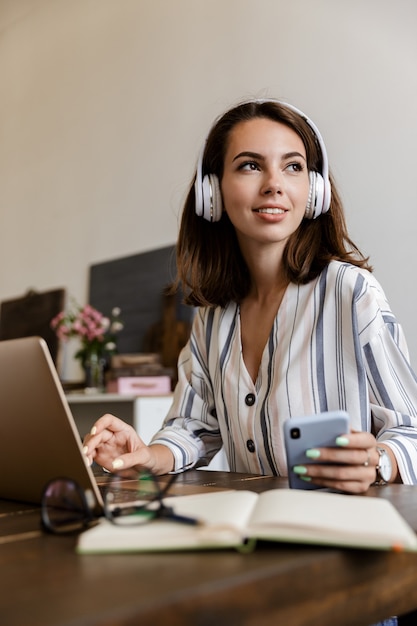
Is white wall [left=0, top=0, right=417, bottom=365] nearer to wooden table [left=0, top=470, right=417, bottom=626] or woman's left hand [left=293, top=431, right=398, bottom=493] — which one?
woman's left hand [left=293, top=431, right=398, bottom=493]

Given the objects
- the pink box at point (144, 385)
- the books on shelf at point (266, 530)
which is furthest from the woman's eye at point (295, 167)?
the pink box at point (144, 385)

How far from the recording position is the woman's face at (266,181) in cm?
142

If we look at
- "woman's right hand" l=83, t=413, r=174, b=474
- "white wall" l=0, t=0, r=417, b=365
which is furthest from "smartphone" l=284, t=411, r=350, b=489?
"white wall" l=0, t=0, r=417, b=365

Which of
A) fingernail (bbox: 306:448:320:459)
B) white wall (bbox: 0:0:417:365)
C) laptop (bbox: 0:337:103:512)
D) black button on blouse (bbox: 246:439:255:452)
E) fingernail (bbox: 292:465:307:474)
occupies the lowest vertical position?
black button on blouse (bbox: 246:439:255:452)

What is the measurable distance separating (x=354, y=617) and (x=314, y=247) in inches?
40.5

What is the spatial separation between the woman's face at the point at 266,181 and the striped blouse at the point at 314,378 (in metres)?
0.14

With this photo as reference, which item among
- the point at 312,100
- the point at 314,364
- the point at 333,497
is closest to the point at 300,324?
the point at 314,364

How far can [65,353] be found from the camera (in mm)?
4316

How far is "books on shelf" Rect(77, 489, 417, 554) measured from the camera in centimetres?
52

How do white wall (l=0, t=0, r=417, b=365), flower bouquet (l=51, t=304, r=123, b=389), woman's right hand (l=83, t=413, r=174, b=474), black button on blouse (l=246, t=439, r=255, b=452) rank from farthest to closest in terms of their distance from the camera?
flower bouquet (l=51, t=304, r=123, b=389) → white wall (l=0, t=0, r=417, b=365) → black button on blouse (l=246, t=439, r=255, b=452) → woman's right hand (l=83, t=413, r=174, b=474)

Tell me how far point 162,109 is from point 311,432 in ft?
10.7

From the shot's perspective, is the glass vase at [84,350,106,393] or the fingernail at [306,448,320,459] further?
the glass vase at [84,350,106,393]

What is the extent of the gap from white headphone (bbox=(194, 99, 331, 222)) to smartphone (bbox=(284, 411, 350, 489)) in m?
0.74

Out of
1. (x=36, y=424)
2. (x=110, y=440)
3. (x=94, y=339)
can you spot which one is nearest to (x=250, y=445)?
(x=110, y=440)
